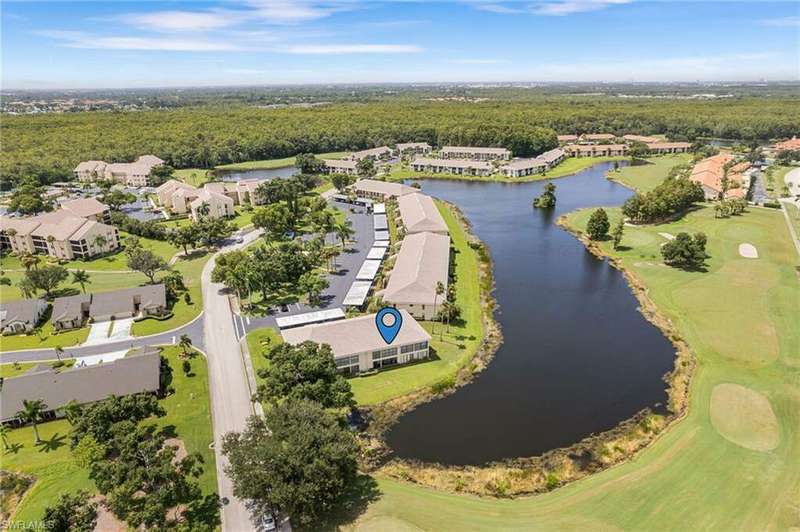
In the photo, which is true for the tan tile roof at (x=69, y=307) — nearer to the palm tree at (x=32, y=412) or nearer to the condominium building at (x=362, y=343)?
the palm tree at (x=32, y=412)

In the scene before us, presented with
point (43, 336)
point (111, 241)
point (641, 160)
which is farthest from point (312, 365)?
point (641, 160)

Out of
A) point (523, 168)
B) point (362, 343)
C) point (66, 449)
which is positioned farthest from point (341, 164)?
point (66, 449)

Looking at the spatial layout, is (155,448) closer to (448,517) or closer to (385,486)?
(385,486)

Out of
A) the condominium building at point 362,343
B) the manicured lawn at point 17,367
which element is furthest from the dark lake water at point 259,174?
the condominium building at point 362,343

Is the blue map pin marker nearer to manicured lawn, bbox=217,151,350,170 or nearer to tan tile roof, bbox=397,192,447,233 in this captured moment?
tan tile roof, bbox=397,192,447,233

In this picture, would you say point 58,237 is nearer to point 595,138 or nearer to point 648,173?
point 648,173

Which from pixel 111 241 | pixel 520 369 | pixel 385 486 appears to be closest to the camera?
pixel 385 486

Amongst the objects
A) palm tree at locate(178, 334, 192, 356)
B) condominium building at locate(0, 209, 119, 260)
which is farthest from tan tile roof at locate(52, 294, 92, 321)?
condominium building at locate(0, 209, 119, 260)
